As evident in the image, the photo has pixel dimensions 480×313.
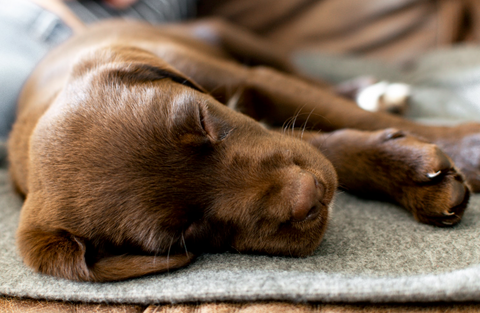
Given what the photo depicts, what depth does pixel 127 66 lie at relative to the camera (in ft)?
5.60

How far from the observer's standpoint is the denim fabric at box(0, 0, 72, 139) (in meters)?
3.08

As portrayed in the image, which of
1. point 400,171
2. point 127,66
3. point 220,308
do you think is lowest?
point 220,308

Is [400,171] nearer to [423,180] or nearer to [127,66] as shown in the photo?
[423,180]

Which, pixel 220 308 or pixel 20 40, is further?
pixel 20 40

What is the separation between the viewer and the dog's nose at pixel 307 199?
1.35 metres

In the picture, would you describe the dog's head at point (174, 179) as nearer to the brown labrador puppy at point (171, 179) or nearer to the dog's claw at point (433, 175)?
the brown labrador puppy at point (171, 179)

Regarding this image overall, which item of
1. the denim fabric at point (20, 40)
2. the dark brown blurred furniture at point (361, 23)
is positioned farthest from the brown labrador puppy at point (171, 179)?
the dark brown blurred furniture at point (361, 23)

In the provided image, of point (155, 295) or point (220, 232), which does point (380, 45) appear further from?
point (155, 295)

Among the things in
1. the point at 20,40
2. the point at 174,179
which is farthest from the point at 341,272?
the point at 20,40

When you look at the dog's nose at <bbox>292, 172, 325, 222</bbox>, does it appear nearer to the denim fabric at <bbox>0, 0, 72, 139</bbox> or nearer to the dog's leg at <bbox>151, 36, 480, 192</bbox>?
the dog's leg at <bbox>151, 36, 480, 192</bbox>

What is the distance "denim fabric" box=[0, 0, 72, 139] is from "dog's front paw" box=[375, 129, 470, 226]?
2.78 metres

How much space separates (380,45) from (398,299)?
12.2 feet

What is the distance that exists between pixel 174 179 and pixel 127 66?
0.59 meters

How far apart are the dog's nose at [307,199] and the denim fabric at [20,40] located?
8.54 feet
